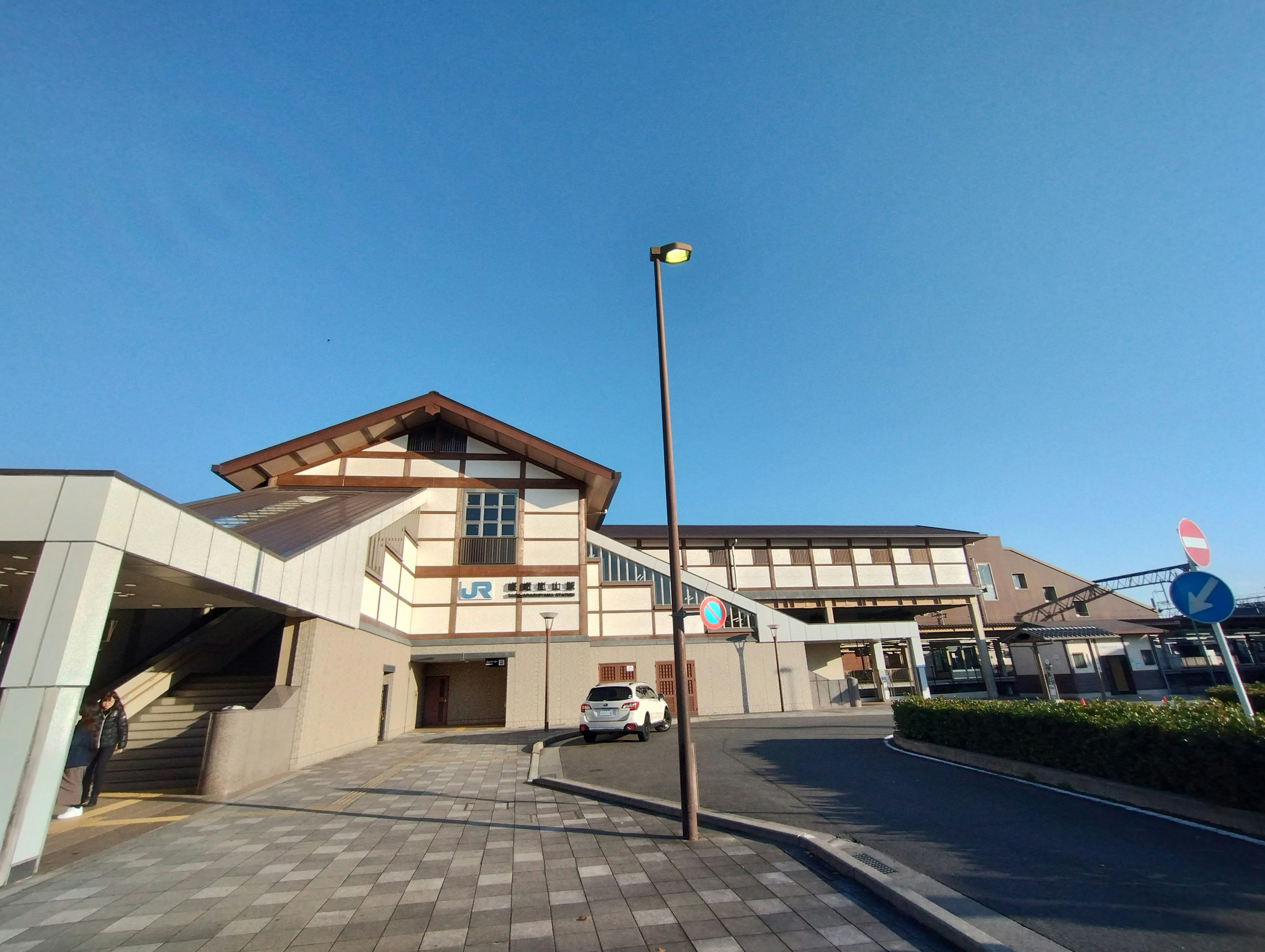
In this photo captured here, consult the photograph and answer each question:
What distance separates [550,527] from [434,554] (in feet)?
13.8

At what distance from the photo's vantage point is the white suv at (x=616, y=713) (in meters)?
16.1

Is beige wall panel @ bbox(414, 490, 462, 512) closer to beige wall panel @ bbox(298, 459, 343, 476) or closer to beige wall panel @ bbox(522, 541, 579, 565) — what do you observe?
beige wall panel @ bbox(522, 541, 579, 565)

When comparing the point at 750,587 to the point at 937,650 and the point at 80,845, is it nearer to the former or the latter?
the point at 937,650

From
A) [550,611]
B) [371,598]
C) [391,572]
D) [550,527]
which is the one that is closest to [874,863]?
[371,598]

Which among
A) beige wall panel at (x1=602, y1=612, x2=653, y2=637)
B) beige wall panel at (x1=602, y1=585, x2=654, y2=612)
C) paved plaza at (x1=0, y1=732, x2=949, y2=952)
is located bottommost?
paved plaza at (x1=0, y1=732, x2=949, y2=952)

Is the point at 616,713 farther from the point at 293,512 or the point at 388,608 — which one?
the point at 293,512

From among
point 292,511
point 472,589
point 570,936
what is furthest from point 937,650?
point 570,936

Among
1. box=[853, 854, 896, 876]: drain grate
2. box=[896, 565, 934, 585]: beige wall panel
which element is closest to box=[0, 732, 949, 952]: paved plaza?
box=[853, 854, 896, 876]: drain grate

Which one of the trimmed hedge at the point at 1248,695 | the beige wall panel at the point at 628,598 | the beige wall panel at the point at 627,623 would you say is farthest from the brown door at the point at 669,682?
the trimmed hedge at the point at 1248,695

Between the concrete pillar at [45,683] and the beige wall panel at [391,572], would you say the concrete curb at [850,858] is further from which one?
the beige wall panel at [391,572]

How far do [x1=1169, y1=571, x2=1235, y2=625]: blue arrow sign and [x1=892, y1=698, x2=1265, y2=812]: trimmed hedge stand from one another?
1239 mm

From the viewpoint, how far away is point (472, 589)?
21.8 m

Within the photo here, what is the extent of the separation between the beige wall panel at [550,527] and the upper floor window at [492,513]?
0.44 meters

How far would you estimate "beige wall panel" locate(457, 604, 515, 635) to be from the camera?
21516 millimetres
